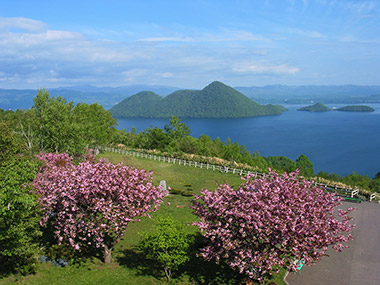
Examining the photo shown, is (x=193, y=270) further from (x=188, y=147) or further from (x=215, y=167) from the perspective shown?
(x=188, y=147)

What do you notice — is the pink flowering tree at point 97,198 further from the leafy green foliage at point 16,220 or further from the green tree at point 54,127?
the green tree at point 54,127

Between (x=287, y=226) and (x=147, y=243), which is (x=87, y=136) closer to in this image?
(x=147, y=243)

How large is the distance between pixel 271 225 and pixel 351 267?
30.7 feet

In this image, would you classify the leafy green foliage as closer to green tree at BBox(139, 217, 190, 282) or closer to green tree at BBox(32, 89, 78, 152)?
green tree at BBox(139, 217, 190, 282)

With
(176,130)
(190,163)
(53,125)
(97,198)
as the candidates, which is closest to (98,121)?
(190,163)

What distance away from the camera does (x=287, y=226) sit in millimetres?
13555

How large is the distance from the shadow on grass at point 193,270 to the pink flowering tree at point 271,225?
2.91m

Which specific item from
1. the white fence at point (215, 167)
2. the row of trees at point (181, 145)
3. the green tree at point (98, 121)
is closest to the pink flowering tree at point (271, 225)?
the white fence at point (215, 167)

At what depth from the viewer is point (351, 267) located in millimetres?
19172

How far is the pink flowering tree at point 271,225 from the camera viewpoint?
44.5 ft

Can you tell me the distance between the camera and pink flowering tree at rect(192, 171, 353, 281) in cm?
1355

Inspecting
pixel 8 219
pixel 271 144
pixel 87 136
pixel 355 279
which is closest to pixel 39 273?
pixel 8 219

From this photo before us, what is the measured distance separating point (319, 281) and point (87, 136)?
33308 millimetres

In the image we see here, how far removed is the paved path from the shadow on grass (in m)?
3.44
